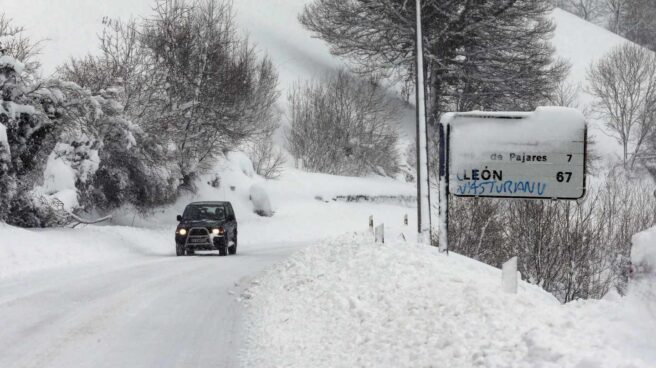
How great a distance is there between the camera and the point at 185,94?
114 ft

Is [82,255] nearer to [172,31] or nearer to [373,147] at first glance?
[172,31]

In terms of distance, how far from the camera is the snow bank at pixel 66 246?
18000 mm

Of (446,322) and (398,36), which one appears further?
(398,36)

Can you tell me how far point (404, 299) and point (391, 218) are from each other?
122ft

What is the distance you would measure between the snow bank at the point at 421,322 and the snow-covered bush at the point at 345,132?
45.4 meters

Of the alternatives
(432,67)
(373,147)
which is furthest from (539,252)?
(373,147)

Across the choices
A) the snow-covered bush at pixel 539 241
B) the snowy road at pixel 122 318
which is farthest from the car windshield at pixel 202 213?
the snow-covered bush at pixel 539 241

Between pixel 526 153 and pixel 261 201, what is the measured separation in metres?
31.9

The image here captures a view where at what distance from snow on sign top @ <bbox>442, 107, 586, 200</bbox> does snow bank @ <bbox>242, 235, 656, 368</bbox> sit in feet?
4.30

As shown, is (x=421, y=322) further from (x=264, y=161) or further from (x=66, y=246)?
(x=264, y=161)

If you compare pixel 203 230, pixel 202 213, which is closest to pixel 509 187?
pixel 203 230

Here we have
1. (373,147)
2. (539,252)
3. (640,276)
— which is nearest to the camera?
(640,276)

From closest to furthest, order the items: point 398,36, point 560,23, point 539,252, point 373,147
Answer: point 539,252 < point 398,36 < point 373,147 < point 560,23

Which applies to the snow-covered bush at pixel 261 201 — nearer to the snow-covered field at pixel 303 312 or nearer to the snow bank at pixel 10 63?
the snow-covered field at pixel 303 312
